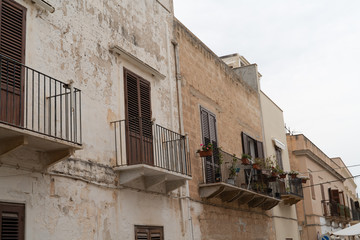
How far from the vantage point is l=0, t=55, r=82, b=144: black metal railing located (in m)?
7.26

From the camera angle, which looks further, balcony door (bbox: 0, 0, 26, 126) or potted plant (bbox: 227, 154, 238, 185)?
potted plant (bbox: 227, 154, 238, 185)

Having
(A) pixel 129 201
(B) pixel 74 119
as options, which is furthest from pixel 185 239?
(B) pixel 74 119

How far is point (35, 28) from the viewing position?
27.0ft

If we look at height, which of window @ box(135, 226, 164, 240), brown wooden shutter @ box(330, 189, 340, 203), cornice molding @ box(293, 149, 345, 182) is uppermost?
cornice molding @ box(293, 149, 345, 182)

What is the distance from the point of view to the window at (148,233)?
10102 mm

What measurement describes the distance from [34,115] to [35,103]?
20 centimetres

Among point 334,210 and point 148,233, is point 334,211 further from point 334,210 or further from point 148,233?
point 148,233

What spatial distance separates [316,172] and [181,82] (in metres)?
18.3

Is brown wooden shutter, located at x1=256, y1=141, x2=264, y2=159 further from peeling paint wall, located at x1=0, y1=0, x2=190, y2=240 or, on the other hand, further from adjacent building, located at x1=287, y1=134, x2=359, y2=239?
peeling paint wall, located at x1=0, y1=0, x2=190, y2=240

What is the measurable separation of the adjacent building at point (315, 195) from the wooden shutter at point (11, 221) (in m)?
19.1

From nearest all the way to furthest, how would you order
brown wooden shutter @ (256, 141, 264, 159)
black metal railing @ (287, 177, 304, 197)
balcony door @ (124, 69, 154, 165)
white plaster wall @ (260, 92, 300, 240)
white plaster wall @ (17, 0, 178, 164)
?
white plaster wall @ (17, 0, 178, 164), balcony door @ (124, 69, 154, 165), brown wooden shutter @ (256, 141, 264, 159), white plaster wall @ (260, 92, 300, 240), black metal railing @ (287, 177, 304, 197)

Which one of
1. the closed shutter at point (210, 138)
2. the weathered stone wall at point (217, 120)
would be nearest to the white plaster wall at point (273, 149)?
the weathered stone wall at point (217, 120)

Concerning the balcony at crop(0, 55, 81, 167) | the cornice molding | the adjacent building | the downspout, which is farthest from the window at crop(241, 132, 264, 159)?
Result: the balcony at crop(0, 55, 81, 167)

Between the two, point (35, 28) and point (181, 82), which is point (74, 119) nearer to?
point (35, 28)
